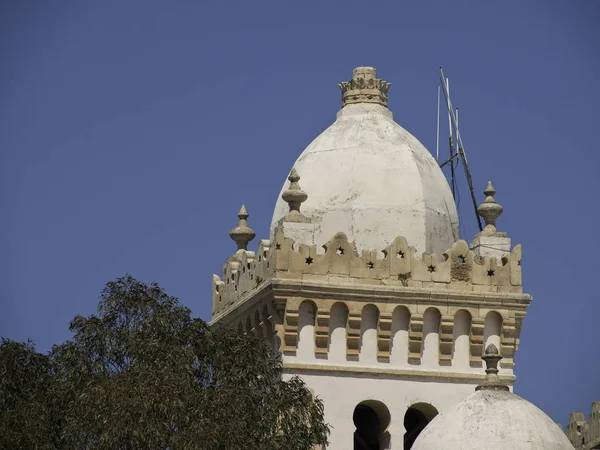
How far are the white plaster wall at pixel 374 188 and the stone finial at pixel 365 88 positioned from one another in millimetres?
338

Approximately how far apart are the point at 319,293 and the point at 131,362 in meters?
5.93

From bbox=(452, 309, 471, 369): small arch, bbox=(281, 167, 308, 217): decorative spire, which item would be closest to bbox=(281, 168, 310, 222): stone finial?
bbox=(281, 167, 308, 217): decorative spire

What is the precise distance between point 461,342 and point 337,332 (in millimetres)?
2544

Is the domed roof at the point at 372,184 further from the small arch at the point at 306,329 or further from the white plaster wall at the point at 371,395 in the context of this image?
the white plaster wall at the point at 371,395

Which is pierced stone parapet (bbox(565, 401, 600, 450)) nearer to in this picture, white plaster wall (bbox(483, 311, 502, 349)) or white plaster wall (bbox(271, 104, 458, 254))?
white plaster wall (bbox(483, 311, 502, 349))

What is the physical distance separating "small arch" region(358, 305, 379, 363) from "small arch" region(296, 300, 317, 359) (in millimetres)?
968

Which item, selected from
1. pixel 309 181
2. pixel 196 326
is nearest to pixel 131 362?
pixel 196 326

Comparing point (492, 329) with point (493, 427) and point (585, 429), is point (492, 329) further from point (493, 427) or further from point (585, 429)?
point (493, 427)

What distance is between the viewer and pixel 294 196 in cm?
4344

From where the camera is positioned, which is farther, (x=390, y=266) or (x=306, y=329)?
(x=390, y=266)

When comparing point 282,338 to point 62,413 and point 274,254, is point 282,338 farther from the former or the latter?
point 62,413

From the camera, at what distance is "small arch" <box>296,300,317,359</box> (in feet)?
142

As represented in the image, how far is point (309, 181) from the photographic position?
45.4m

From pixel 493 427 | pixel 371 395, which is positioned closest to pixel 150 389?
pixel 493 427
